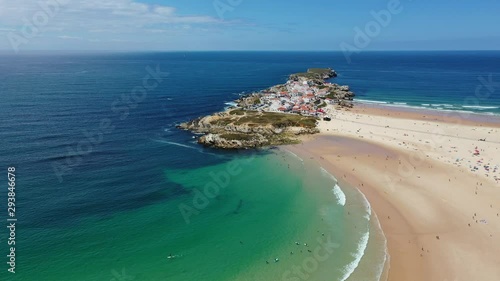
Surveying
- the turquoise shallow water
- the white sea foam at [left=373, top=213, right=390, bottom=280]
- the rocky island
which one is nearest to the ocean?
the turquoise shallow water

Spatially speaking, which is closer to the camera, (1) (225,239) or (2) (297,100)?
(1) (225,239)

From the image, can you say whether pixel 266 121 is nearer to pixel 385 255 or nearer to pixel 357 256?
pixel 357 256

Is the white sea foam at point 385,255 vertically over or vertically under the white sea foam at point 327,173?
under

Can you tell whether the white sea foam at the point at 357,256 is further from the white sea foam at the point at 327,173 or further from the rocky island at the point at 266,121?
the rocky island at the point at 266,121

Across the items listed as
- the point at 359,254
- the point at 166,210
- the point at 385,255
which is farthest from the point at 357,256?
the point at 166,210

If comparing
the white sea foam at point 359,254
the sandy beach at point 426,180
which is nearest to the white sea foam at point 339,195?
the sandy beach at point 426,180

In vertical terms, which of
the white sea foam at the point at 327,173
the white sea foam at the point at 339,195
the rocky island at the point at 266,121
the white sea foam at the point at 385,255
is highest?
the rocky island at the point at 266,121
